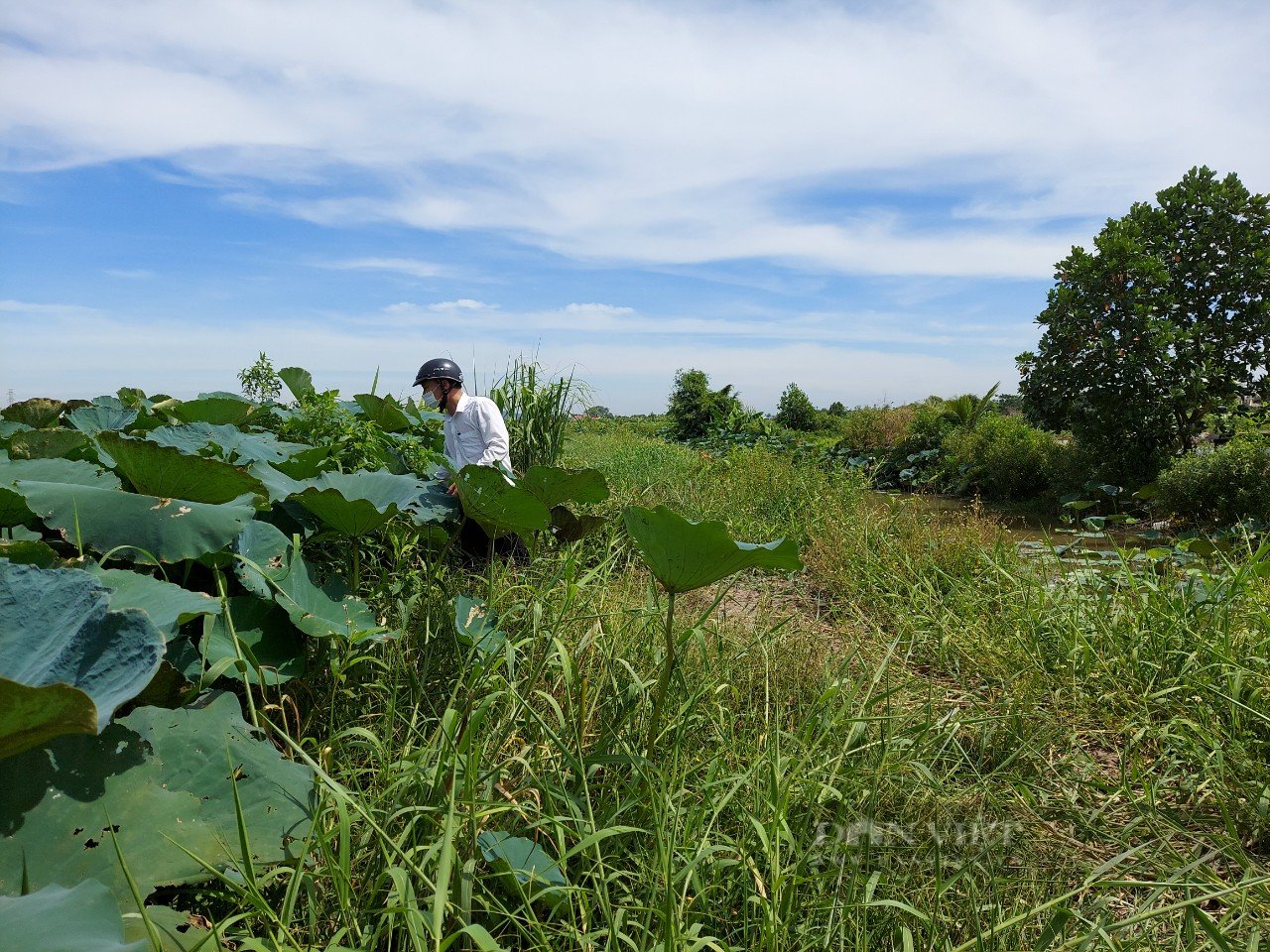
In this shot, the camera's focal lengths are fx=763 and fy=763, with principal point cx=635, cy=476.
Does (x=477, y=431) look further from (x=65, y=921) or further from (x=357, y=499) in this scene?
(x=65, y=921)

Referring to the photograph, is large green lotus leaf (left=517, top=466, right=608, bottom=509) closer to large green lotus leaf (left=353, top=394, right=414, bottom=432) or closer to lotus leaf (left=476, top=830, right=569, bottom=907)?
lotus leaf (left=476, top=830, right=569, bottom=907)

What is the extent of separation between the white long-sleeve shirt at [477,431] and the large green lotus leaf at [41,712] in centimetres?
351

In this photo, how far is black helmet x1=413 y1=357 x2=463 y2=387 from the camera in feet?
16.3

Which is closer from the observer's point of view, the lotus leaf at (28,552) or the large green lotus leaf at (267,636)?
the lotus leaf at (28,552)

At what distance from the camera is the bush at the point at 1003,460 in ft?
39.7

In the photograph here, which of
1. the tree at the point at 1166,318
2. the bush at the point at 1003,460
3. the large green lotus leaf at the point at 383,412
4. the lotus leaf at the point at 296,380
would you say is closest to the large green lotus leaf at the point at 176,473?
the large green lotus leaf at the point at 383,412

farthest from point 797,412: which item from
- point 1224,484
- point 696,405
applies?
point 1224,484

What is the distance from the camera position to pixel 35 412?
3.57m

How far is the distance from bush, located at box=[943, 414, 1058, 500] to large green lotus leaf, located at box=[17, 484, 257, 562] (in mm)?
12381

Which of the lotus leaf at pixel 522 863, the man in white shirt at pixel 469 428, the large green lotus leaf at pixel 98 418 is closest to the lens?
the lotus leaf at pixel 522 863

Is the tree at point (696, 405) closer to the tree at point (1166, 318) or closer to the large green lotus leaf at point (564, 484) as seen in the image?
the tree at point (1166, 318)

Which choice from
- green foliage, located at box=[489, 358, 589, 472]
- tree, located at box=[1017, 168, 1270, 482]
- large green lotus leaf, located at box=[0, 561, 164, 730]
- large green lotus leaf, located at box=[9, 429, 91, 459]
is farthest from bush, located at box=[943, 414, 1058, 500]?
large green lotus leaf, located at box=[0, 561, 164, 730]

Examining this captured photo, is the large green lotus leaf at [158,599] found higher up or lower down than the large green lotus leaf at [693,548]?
lower down

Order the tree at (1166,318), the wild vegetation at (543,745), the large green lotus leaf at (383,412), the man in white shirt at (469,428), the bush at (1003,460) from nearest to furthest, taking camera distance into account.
→ the wild vegetation at (543,745) < the man in white shirt at (469,428) < the large green lotus leaf at (383,412) < the tree at (1166,318) < the bush at (1003,460)
